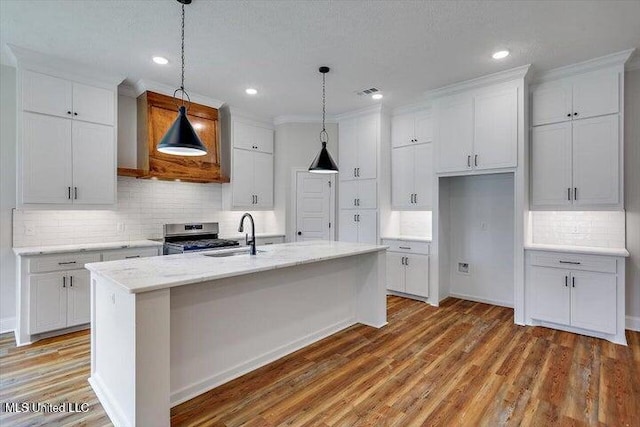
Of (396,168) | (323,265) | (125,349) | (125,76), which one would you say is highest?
(125,76)

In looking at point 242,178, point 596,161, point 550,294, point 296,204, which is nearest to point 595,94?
point 596,161

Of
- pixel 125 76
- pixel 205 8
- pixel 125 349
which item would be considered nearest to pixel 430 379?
pixel 125 349

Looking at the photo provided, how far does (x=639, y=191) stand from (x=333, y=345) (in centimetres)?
365

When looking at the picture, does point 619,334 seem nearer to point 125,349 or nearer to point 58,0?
point 125,349

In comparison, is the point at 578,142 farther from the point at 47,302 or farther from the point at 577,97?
the point at 47,302

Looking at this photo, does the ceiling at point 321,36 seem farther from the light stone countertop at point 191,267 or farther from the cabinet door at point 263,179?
the light stone countertop at point 191,267

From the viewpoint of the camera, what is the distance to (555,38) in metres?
3.14

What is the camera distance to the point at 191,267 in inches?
93.9

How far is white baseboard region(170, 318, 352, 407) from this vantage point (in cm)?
235

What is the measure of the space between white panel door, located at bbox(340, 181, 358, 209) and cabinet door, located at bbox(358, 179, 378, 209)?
0.25 feet

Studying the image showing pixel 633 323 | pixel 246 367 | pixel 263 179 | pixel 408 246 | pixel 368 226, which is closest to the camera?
pixel 246 367

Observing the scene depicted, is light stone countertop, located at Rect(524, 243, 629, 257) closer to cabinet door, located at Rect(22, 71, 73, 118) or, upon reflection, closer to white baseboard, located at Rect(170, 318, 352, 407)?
white baseboard, located at Rect(170, 318, 352, 407)

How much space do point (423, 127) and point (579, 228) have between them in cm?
237

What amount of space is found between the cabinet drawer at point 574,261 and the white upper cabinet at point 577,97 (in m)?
1.52
